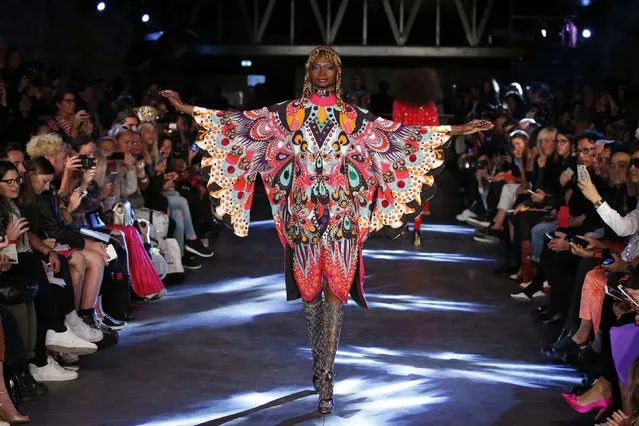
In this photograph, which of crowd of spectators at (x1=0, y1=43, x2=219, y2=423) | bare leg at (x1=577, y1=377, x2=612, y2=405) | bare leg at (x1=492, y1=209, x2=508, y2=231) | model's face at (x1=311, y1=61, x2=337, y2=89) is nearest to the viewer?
bare leg at (x1=577, y1=377, x2=612, y2=405)

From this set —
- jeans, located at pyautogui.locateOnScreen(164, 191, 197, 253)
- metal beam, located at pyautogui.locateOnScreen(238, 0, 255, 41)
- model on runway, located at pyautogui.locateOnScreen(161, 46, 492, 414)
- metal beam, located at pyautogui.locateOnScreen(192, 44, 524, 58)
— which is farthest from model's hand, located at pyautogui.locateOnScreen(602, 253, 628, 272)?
metal beam, located at pyautogui.locateOnScreen(238, 0, 255, 41)

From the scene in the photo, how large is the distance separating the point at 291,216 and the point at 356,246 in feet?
1.07

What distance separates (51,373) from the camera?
5.63 metres

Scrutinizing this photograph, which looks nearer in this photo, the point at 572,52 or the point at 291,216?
the point at 291,216

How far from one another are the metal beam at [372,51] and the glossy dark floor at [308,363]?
11846 mm

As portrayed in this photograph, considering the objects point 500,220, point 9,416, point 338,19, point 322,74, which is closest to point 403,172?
point 322,74

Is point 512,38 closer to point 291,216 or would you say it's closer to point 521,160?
point 521,160

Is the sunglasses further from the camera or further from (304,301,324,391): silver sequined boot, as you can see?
(304,301,324,391): silver sequined boot

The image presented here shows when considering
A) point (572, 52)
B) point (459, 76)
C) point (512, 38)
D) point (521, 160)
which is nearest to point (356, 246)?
point (521, 160)

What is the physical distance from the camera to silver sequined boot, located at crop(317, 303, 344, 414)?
5.13 metres

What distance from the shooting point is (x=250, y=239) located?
10.9 metres

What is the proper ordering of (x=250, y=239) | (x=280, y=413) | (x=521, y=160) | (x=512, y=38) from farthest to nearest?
(x=512, y=38) → (x=250, y=239) → (x=521, y=160) → (x=280, y=413)

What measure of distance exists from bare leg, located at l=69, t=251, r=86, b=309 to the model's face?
194 cm

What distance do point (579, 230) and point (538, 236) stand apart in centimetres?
98
